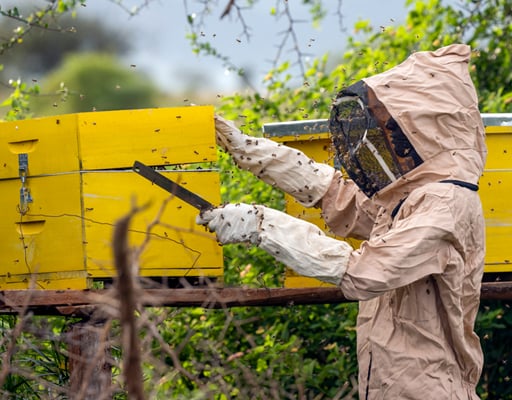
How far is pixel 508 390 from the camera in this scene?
595cm

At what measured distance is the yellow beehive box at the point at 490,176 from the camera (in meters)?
4.52

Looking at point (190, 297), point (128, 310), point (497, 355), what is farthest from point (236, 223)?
point (497, 355)

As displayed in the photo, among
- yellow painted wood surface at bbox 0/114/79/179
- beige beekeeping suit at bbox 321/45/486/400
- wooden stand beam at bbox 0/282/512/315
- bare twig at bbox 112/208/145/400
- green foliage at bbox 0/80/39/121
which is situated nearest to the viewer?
bare twig at bbox 112/208/145/400

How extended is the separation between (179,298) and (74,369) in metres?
0.56

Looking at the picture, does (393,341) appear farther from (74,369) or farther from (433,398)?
(74,369)

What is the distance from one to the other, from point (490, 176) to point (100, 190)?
181 centimetres

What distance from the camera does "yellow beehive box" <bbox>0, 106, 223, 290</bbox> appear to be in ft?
13.7

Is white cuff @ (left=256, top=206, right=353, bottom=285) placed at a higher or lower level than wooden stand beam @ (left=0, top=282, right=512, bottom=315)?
higher

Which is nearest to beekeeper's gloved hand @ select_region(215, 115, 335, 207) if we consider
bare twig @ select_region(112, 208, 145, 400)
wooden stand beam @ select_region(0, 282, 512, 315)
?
wooden stand beam @ select_region(0, 282, 512, 315)

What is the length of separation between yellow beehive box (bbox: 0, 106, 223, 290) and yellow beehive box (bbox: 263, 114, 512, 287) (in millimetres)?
470

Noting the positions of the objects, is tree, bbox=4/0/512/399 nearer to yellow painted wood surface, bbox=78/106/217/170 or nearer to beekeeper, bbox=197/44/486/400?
yellow painted wood surface, bbox=78/106/217/170

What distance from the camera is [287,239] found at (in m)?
3.62

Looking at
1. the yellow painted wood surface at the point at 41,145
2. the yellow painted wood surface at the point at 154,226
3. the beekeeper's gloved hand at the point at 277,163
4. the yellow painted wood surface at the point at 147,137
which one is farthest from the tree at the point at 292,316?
the yellow painted wood surface at the point at 41,145

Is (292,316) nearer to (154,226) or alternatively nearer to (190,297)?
(190,297)
